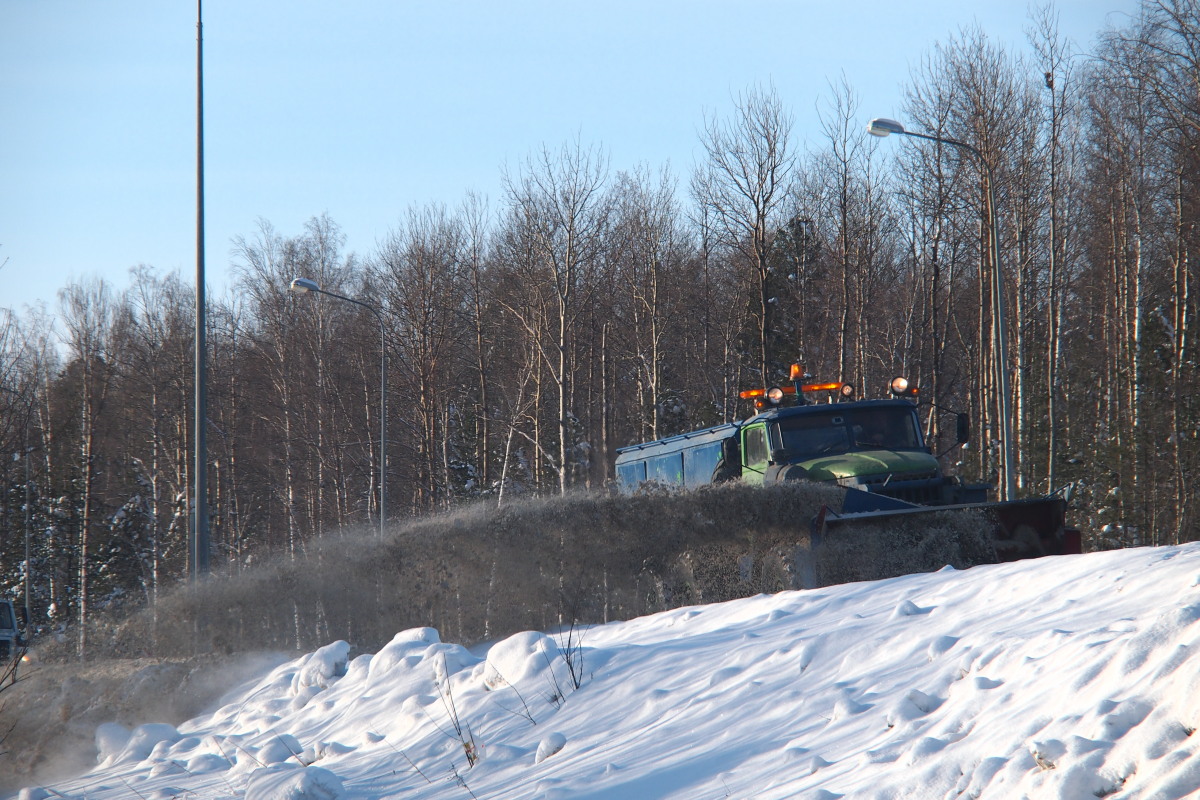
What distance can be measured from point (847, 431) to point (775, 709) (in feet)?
26.1

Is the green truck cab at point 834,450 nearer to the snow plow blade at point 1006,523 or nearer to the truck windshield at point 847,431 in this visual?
the truck windshield at point 847,431

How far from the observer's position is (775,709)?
5.49 m

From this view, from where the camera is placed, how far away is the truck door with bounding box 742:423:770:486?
1311cm

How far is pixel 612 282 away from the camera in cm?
3550

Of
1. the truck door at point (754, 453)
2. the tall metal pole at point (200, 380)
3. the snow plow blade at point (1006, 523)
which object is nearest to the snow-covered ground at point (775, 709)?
the snow plow blade at point (1006, 523)

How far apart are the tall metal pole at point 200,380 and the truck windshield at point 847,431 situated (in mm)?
7887

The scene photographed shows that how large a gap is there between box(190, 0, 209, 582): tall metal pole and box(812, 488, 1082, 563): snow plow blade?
26.6 ft

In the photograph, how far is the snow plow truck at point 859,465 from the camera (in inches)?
412

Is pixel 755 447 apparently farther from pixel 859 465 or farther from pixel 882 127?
pixel 882 127

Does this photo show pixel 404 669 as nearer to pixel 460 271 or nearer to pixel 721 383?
pixel 460 271

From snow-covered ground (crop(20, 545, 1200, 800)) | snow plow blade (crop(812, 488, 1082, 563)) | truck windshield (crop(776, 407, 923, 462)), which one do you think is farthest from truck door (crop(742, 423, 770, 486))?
snow-covered ground (crop(20, 545, 1200, 800))

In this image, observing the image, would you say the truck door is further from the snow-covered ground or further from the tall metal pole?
the tall metal pole

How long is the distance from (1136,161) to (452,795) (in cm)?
2659

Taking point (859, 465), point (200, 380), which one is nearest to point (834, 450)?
point (859, 465)
